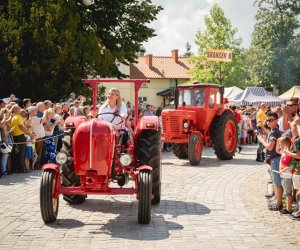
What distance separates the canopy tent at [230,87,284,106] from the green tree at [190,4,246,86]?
1344 centimetres

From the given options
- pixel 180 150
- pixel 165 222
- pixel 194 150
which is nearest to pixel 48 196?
pixel 165 222

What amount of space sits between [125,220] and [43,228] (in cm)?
117

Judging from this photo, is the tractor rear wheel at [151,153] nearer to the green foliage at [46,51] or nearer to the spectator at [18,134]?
the spectator at [18,134]

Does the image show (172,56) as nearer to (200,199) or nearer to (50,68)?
(50,68)

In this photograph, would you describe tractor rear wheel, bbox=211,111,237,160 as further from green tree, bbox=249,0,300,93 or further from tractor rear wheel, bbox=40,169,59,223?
green tree, bbox=249,0,300,93

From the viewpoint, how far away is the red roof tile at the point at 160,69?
62.8m

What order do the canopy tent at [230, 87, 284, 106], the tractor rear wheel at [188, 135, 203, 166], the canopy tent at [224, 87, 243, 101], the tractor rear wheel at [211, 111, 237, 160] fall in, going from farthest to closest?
1. the canopy tent at [224, 87, 243, 101]
2. the canopy tent at [230, 87, 284, 106]
3. the tractor rear wheel at [211, 111, 237, 160]
4. the tractor rear wheel at [188, 135, 203, 166]

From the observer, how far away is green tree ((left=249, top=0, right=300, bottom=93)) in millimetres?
A: 52188

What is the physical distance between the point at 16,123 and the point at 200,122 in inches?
219

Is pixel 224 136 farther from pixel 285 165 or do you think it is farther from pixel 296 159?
pixel 296 159

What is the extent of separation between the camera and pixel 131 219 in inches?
288

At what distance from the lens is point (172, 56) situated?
6869cm

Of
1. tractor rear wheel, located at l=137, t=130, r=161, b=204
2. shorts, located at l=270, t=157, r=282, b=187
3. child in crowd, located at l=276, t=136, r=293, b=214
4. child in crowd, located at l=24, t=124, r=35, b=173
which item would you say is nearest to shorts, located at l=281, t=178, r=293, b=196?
child in crowd, located at l=276, t=136, r=293, b=214

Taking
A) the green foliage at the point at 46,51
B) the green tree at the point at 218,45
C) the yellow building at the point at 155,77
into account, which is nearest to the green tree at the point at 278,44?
the green tree at the point at 218,45
